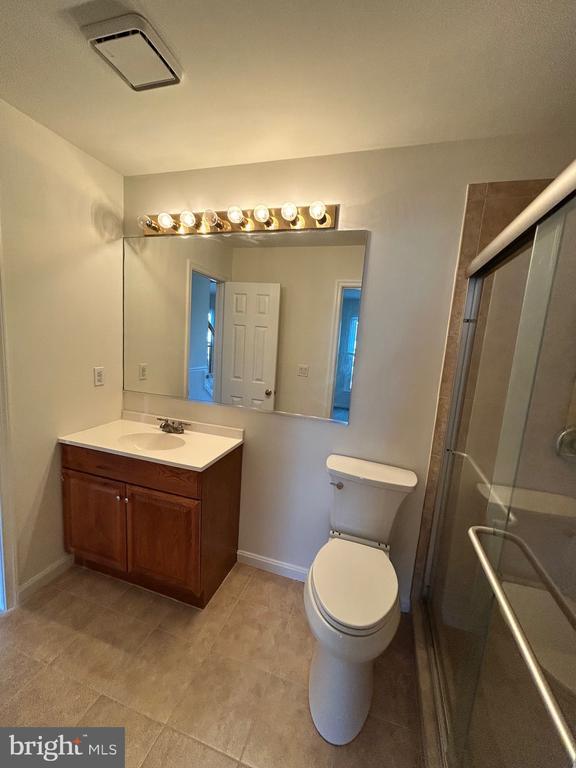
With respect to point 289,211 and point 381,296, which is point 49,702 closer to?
point 381,296

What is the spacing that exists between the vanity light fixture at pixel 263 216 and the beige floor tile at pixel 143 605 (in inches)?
83.0

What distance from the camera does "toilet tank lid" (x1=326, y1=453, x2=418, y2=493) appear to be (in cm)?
150

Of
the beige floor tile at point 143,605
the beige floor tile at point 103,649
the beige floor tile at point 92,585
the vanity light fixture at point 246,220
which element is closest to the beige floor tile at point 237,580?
the beige floor tile at point 143,605

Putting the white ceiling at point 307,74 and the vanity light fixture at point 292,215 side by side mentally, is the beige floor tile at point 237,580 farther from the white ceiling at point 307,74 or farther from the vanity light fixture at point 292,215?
the white ceiling at point 307,74

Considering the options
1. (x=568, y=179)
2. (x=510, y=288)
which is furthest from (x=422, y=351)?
(x=568, y=179)

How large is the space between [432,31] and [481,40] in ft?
0.52

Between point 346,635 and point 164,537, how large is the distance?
1.00 metres

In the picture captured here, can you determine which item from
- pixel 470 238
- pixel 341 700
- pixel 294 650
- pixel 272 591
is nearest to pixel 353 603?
pixel 341 700

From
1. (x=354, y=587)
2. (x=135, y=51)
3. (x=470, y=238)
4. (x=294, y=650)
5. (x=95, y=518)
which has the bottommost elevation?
(x=294, y=650)

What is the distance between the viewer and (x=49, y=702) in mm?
1209

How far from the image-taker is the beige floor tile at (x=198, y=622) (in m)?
1.51

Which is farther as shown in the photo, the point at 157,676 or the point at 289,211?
the point at 289,211

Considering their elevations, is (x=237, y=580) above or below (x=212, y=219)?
below

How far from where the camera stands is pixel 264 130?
145 centimetres
